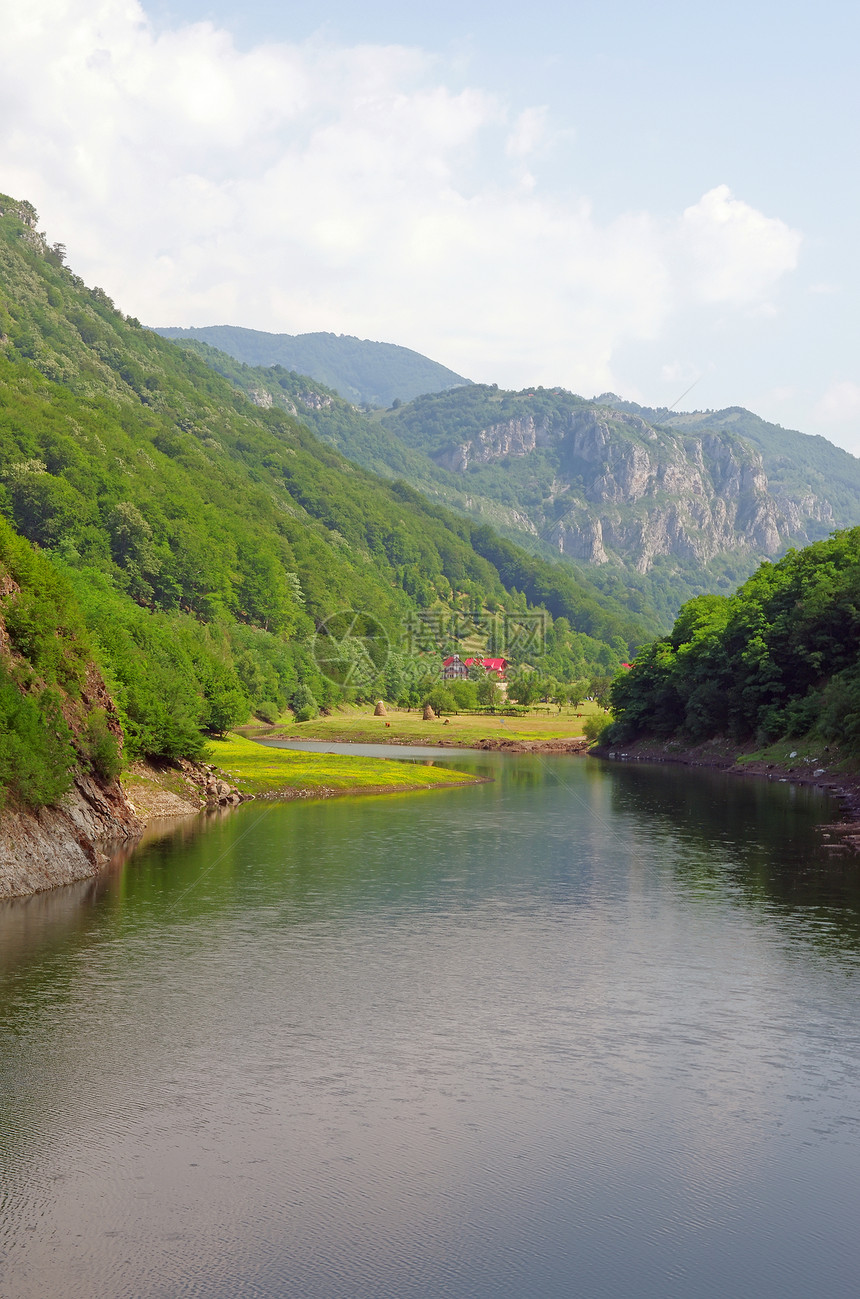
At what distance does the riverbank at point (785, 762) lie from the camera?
75375 millimetres

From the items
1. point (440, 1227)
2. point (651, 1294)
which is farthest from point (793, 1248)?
point (440, 1227)

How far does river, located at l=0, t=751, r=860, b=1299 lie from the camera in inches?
769

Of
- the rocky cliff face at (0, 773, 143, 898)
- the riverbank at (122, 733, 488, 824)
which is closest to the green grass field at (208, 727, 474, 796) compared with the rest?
the riverbank at (122, 733, 488, 824)

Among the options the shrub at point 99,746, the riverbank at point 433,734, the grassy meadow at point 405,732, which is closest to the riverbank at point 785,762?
the riverbank at point 433,734

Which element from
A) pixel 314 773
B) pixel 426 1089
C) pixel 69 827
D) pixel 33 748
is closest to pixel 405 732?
pixel 314 773

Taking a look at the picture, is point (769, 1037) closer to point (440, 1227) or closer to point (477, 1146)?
point (477, 1146)

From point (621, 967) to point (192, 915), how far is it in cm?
1859

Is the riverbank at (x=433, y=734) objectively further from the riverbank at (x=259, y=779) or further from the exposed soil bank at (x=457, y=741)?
the riverbank at (x=259, y=779)

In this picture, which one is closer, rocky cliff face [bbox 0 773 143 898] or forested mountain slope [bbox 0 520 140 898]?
rocky cliff face [bbox 0 773 143 898]

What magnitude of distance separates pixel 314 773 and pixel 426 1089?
75762 mm

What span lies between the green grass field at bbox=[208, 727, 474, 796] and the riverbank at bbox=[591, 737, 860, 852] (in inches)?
A: 1331

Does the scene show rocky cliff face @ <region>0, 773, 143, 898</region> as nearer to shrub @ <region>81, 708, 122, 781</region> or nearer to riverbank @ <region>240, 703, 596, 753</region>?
shrub @ <region>81, 708, 122, 781</region>

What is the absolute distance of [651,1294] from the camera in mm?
18547

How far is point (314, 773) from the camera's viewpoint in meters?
102
